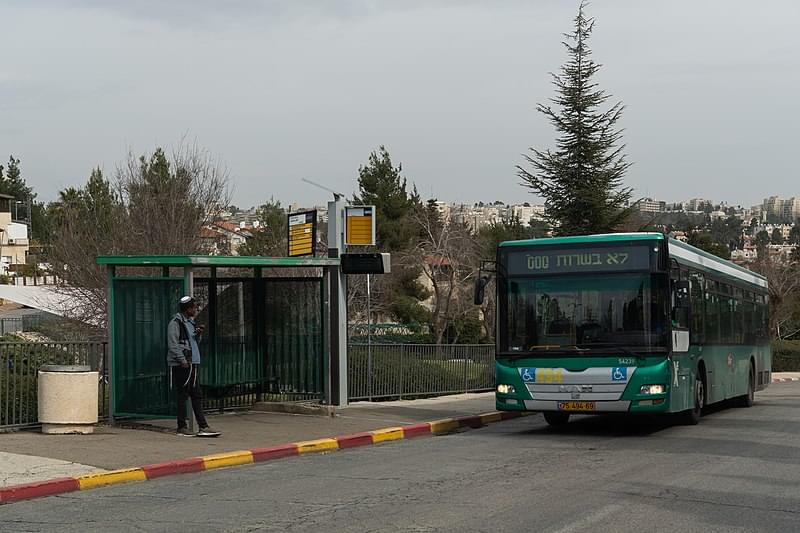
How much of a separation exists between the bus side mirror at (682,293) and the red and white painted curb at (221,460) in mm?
4560

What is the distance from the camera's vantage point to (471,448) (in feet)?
48.0

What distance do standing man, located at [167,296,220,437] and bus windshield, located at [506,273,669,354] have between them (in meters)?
4.91

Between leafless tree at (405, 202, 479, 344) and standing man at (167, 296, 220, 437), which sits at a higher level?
leafless tree at (405, 202, 479, 344)

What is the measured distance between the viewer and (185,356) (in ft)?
47.0

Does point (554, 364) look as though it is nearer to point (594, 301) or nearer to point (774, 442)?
point (594, 301)

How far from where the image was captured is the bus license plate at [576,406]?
621 inches

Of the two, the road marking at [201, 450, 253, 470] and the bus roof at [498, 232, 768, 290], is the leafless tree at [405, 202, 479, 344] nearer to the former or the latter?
the bus roof at [498, 232, 768, 290]

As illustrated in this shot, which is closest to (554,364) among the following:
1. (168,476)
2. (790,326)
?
(168,476)

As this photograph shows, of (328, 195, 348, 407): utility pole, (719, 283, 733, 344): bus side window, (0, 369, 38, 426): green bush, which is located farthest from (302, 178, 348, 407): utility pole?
(719, 283, 733, 344): bus side window

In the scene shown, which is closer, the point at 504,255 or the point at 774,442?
the point at 774,442

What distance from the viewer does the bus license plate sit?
51.8ft

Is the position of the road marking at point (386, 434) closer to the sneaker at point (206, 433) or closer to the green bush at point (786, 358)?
the sneaker at point (206, 433)

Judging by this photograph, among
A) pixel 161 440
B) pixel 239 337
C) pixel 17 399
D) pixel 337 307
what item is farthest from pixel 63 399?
pixel 337 307

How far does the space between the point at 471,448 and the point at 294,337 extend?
523 cm
